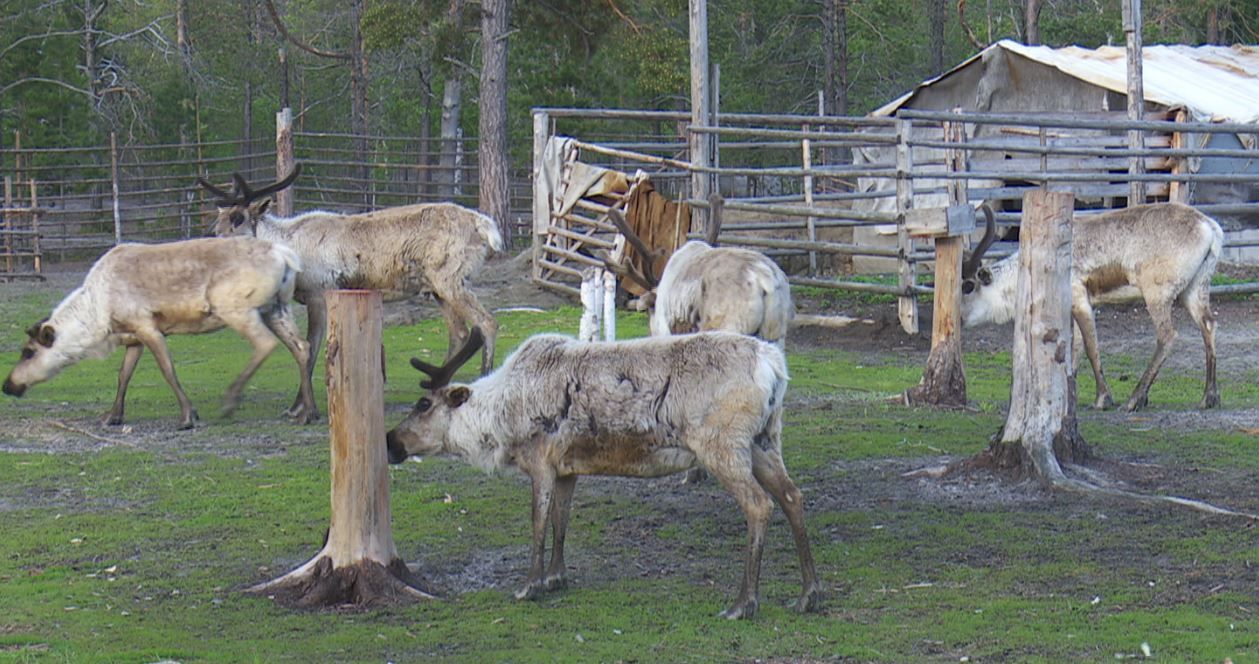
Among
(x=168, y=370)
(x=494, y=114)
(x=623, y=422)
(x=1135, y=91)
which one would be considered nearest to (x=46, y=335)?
(x=168, y=370)

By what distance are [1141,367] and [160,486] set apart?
8.83m

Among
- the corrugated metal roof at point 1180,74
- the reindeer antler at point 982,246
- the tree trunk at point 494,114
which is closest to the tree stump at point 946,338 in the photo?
the reindeer antler at point 982,246

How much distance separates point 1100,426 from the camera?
10453 mm

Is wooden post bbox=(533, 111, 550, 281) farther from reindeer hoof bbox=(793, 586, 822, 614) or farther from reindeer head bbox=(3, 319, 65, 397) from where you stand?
reindeer hoof bbox=(793, 586, 822, 614)

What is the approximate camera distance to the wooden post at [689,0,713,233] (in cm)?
1705

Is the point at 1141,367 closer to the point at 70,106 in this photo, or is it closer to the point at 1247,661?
the point at 1247,661

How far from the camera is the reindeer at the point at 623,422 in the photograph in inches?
248

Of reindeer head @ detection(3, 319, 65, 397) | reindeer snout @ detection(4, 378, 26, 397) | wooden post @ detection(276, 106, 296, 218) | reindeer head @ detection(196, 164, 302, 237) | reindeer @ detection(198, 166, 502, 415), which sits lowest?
reindeer snout @ detection(4, 378, 26, 397)

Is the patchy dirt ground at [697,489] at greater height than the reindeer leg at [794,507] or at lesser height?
lesser

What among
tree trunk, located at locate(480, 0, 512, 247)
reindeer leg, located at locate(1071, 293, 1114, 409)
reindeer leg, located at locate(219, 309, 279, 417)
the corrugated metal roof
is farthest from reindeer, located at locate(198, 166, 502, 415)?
the corrugated metal roof

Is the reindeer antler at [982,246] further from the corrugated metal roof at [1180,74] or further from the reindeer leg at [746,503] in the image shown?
the corrugated metal roof at [1180,74]

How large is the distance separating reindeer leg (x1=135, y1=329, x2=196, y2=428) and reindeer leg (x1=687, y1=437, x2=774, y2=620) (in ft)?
19.5

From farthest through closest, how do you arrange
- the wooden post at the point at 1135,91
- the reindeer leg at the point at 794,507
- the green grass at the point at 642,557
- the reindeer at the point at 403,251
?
the wooden post at the point at 1135,91 < the reindeer at the point at 403,251 < the reindeer leg at the point at 794,507 < the green grass at the point at 642,557

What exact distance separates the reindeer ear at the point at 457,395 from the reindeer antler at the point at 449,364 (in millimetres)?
93
